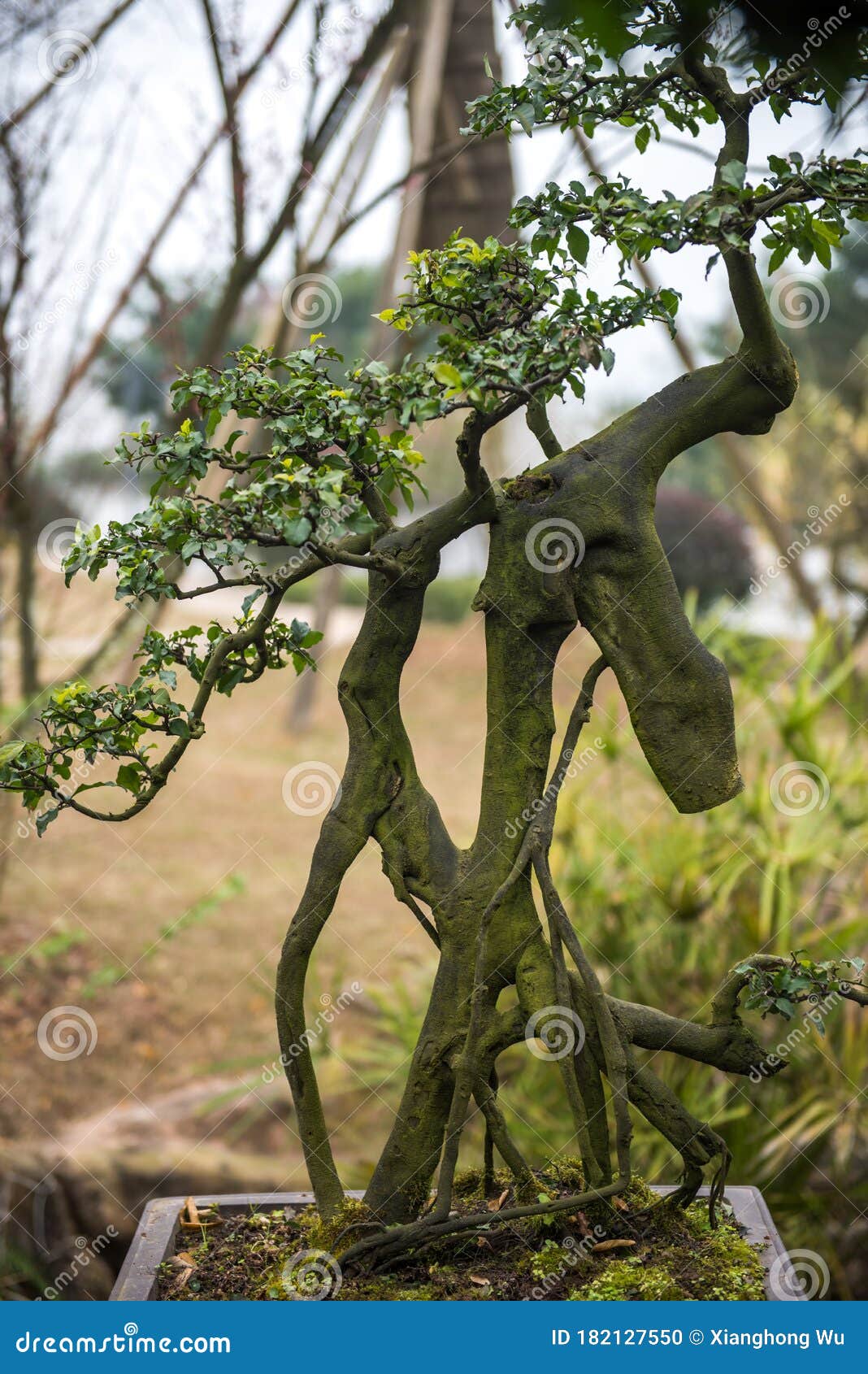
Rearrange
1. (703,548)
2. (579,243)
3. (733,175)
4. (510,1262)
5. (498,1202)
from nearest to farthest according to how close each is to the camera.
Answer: (733,175) → (579,243) → (510,1262) → (498,1202) → (703,548)

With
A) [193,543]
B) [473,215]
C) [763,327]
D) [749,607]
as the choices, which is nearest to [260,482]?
[193,543]

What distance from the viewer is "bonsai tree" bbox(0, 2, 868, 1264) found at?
142 centimetres

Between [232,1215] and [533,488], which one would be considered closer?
[533,488]

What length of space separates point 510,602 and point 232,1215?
101 centimetres

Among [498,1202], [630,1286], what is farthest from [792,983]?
[498,1202]

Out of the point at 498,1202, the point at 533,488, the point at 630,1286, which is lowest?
the point at 630,1286

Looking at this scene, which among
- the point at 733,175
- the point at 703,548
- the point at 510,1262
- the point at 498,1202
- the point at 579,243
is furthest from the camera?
the point at 703,548

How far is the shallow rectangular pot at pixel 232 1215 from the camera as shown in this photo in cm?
155

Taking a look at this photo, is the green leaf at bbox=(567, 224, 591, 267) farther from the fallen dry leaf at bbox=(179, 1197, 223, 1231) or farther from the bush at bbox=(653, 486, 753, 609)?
the bush at bbox=(653, 486, 753, 609)

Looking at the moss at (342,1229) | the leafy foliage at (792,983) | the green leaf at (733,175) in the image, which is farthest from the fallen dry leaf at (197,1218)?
the green leaf at (733,175)

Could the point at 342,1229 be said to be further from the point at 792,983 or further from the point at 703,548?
the point at 703,548

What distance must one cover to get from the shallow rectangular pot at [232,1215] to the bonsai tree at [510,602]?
0.11 metres

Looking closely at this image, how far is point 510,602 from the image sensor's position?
5.35 feet

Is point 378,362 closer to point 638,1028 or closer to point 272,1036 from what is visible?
point 638,1028
